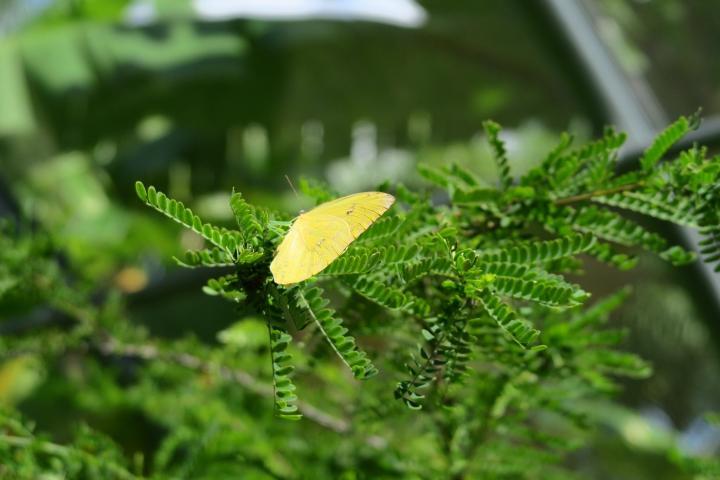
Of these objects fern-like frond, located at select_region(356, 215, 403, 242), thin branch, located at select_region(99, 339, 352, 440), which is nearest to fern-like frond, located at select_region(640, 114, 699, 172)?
fern-like frond, located at select_region(356, 215, 403, 242)

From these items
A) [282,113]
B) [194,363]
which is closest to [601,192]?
[194,363]

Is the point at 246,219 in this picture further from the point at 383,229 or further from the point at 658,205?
Result: the point at 658,205

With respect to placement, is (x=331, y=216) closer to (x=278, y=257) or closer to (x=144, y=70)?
(x=278, y=257)

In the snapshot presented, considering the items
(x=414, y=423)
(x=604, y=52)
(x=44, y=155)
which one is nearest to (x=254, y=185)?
(x=44, y=155)

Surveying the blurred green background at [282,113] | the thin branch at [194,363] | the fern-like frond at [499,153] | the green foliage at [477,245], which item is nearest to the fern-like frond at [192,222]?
the green foliage at [477,245]

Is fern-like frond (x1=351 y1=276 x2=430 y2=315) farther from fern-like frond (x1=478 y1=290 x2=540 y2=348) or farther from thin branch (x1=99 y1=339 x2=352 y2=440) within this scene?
thin branch (x1=99 y1=339 x2=352 y2=440)

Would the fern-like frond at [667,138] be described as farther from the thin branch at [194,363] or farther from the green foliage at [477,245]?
the thin branch at [194,363]
